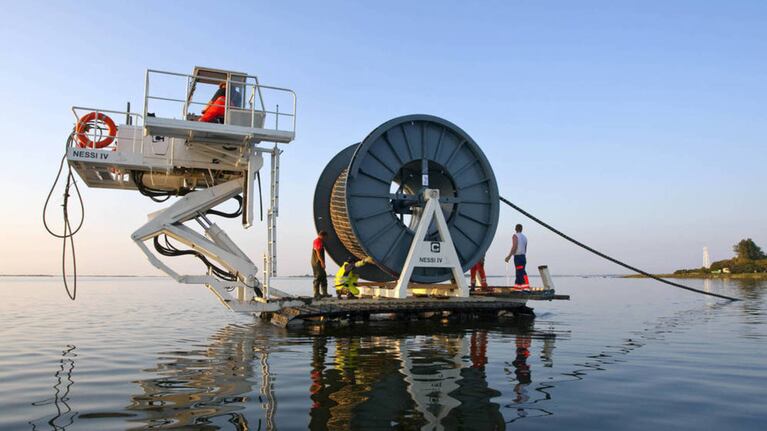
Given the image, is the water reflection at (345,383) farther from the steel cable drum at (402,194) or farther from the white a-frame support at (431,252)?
the steel cable drum at (402,194)

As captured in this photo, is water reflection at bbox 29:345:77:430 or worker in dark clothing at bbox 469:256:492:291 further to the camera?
worker in dark clothing at bbox 469:256:492:291

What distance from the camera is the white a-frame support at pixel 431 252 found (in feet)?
41.8

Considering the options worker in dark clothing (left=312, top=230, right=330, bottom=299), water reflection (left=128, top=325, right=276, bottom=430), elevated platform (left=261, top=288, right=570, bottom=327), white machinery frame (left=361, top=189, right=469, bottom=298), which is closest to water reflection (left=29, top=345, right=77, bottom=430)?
water reflection (left=128, top=325, right=276, bottom=430)

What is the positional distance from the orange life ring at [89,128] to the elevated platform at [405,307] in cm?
516

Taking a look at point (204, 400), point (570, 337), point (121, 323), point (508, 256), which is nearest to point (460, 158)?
point (508, 256)

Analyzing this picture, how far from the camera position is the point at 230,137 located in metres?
11.6

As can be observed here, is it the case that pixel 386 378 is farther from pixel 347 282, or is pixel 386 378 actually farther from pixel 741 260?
pixel 741 260

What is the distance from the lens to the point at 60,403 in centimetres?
541

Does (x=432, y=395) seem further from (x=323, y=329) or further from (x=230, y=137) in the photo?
(x=230, y=137)

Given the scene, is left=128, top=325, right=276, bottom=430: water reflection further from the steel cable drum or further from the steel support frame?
the steel cable drum

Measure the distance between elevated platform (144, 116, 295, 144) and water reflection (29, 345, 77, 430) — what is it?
4.96 metres

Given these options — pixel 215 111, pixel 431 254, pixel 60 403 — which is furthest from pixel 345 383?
pixel 215 111

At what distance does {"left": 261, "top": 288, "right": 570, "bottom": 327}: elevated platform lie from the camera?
11555 mm

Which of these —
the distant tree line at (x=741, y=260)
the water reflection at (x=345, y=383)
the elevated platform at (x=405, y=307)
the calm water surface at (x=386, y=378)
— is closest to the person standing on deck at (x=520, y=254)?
the elevated platform at (x=405, y=307)
